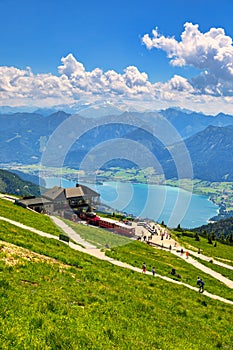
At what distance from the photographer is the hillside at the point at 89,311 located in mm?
10414

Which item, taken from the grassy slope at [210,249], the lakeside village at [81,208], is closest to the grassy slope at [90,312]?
the lakeside village at [81,208]

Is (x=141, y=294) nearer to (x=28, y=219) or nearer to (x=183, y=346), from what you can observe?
(x=183, y=346)

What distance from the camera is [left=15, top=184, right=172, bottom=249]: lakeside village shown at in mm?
62906

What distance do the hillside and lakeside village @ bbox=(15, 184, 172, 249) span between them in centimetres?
3722

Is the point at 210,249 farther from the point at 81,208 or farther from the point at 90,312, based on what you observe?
the point at 90,312

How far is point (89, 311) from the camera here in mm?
13922

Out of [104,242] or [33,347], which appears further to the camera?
[104,242]

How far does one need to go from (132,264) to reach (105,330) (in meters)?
21.8

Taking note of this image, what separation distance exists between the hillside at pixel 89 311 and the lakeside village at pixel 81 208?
122ft

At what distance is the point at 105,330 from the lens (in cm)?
1208

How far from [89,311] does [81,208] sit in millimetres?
59997

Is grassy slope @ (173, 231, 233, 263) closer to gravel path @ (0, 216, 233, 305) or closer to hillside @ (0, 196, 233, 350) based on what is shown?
gravel path @ (0, 216, 233, 305)

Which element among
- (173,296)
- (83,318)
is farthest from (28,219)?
(83,318)

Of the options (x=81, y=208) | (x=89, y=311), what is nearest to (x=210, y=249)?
(x=81, y=208)
